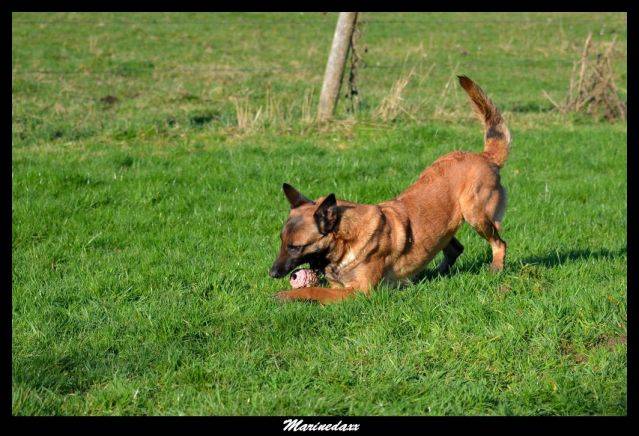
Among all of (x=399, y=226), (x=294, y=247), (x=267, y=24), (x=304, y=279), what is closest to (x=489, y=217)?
(x=399, y=226)

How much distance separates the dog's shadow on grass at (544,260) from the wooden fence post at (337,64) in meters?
6.37

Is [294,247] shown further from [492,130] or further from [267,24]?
[267,24]

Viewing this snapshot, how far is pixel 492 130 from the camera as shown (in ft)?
25.6

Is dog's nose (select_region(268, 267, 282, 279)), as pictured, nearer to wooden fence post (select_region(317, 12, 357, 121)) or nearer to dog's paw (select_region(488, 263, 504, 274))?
dog's paw (select_region(488, 263, 504, 274))

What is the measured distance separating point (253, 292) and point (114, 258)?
1.69m

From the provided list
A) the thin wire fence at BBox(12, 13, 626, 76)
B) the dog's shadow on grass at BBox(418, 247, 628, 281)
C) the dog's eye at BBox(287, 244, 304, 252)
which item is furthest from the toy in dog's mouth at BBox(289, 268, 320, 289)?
the thin wire fence at BBox(12, 13, 626, 76)

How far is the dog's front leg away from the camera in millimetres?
6367

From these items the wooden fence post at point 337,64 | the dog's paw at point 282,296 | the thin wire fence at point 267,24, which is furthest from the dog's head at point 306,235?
the thin wire fence at point 267,24

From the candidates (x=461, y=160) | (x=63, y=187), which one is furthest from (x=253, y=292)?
(x=63, y=187)

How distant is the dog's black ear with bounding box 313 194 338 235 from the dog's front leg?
1.59ft

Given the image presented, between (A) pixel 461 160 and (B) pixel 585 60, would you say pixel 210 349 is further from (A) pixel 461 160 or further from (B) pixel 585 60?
(B) pixel 585 60

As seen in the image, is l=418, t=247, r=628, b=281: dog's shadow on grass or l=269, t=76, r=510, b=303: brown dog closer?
l=269, t=76, r=510, b=303: brown dog
